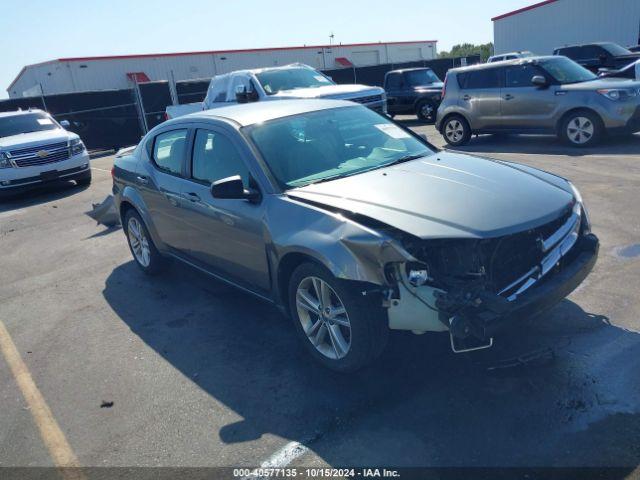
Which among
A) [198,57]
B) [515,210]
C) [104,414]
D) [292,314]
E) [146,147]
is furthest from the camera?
[198,57]

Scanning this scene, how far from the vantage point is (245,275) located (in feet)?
14.7

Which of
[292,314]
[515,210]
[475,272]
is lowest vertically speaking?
[292,314]

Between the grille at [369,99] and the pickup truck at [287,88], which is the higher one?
the pickup truck at [287,88]

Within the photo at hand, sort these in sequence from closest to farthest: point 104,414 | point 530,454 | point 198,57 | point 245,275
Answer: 1. point 530,454
2. point 104,414
3. point 245,275
4. point 198,57

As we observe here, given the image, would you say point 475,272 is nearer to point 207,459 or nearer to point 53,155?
point 207,459

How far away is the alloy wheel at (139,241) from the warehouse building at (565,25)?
3191 cm

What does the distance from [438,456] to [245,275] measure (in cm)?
214

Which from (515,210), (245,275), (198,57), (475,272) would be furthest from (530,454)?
(198,57)

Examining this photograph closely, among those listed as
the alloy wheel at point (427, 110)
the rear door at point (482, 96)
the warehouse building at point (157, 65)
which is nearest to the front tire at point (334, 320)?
the rear door at point (482, 96)

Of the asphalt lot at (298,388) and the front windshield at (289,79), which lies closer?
the asphalt lot at (298,388)

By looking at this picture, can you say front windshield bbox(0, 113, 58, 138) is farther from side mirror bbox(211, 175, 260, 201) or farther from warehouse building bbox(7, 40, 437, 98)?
warehouse building bbox(7, 40, 437, 98)

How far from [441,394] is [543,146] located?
9.45 meters

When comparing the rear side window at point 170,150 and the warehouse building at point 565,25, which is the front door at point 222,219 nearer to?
the rear side window at point 170,150

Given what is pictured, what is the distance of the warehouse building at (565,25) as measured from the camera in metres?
30.2
